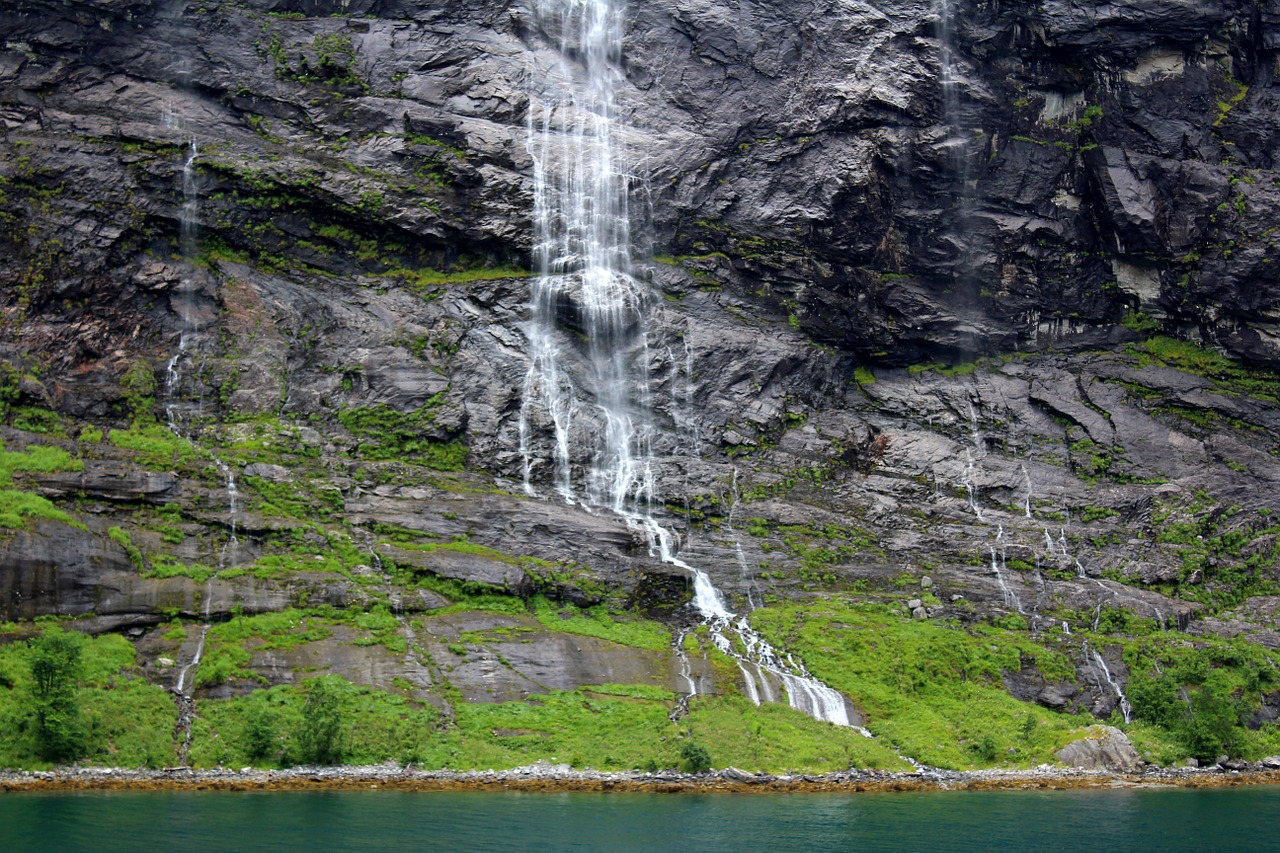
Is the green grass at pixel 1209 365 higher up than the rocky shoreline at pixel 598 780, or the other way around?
the green grass at pixel 1209 365

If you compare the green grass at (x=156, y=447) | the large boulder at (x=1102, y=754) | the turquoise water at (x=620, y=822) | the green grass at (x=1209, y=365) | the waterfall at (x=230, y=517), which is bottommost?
the large boulder at (x=1102, y=754)

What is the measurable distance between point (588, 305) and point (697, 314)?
5037 mm

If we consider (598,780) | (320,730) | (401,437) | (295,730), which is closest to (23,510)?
(295,730)

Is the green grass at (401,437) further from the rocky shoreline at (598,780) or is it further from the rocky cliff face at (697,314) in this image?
the rocky shoreline at (598,780)

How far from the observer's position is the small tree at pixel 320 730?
27375 millimetres

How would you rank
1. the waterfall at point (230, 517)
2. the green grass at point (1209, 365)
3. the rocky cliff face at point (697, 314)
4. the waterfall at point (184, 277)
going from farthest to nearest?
1. the green grass at point (1209, 365)
2. the waterfall at point (184, 277)
3. the rocky cliff face at point (697, 314)
4. the waterfall at point (230, 517)

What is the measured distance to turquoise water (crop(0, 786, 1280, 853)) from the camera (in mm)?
21094

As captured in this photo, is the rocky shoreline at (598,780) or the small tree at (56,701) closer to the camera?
the rocky shoreline at (598,780)

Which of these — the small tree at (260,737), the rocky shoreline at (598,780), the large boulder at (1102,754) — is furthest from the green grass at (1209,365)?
the small tree at (260,737)

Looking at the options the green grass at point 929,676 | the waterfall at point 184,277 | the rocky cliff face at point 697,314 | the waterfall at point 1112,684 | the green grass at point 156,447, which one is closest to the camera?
the green grass at point 929,676

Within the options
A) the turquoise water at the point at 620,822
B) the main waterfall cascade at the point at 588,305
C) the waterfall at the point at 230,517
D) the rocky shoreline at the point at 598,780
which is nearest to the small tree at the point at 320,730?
the rocky shoreline at the point at 598,780

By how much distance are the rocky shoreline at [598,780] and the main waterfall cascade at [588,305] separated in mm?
9011

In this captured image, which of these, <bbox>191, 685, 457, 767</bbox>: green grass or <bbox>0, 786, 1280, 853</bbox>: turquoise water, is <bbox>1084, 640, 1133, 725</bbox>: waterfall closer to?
<bbox>0, 786, 1280, 853</bbox>: turquoise water

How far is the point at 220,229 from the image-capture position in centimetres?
4506
